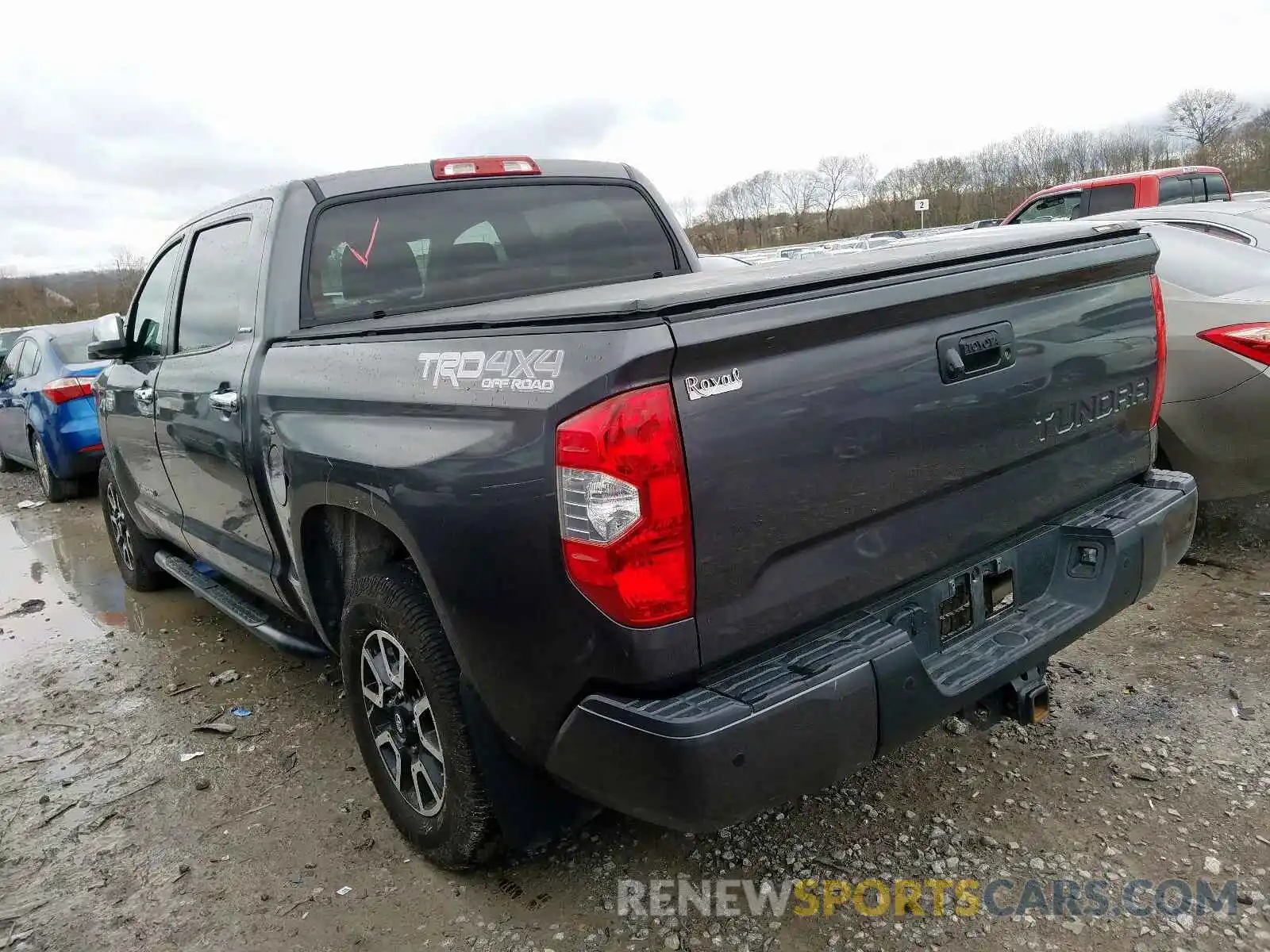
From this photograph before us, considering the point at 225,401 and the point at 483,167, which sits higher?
the point at 483,167

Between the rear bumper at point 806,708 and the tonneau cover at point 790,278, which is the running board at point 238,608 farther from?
the rear bumper at point 806,708

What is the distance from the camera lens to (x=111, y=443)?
507cm

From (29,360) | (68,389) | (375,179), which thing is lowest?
(68,389)

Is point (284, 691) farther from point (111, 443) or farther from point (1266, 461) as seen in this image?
point (1266, 461)

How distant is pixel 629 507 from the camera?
5.94 ft

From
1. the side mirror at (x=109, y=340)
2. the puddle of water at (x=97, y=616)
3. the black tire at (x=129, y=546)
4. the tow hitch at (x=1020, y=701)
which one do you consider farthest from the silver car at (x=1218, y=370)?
the black tire at (x=129, y=546)

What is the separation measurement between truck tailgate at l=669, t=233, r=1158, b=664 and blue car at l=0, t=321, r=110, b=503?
25.5 feet

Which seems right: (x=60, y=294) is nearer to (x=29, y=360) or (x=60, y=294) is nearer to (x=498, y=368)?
(x=29, y=360)

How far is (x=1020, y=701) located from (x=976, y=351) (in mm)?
898

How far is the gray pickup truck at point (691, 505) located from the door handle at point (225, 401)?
0.02 meters

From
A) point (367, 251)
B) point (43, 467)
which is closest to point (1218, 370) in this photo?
point (367, 251)

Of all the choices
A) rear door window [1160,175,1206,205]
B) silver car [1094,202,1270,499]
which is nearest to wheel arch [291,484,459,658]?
silver car [1094,202,1270,499]

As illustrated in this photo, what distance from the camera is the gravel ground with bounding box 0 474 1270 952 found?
241 centimetres

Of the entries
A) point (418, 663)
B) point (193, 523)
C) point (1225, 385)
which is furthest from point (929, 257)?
point (193, 523)
